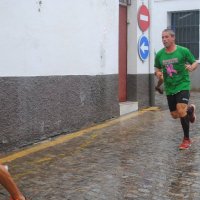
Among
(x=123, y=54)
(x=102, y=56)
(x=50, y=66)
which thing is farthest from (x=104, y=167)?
(x=123, y=54)

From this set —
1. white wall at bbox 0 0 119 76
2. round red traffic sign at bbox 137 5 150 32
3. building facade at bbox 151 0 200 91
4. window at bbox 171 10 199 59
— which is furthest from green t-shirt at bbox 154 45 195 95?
window at bbox 171 10 199 59

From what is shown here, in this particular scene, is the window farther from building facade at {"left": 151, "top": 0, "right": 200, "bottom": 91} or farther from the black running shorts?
the black running shorts

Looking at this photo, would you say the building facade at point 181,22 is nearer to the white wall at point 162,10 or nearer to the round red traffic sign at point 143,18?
the white wall at point 162,10

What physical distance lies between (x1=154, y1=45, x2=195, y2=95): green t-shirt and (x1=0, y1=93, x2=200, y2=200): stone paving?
94cm

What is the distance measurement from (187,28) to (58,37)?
10.3 meters

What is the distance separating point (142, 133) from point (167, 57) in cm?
181

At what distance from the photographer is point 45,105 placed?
7.80 metres

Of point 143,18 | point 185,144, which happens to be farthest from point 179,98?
point 143,18

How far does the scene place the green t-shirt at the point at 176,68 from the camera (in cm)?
717

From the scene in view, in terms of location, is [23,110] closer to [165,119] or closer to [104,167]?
[104,167]

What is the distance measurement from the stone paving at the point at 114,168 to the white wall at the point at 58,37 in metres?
1.31

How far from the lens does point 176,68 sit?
23.6 feet

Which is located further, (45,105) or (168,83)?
(45,105)

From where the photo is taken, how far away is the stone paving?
201 inches
